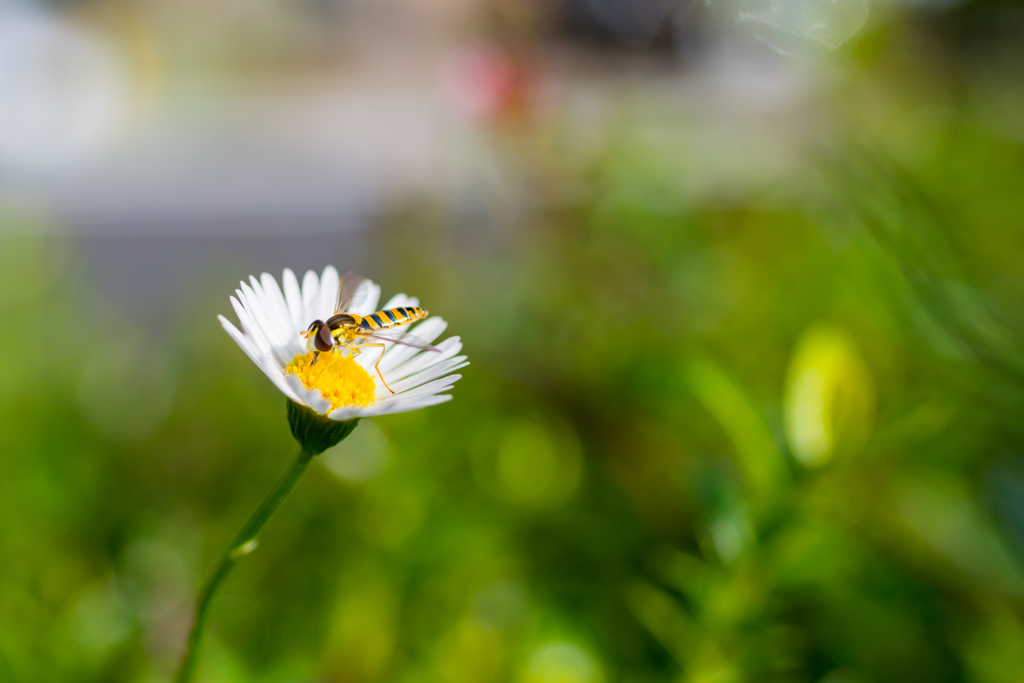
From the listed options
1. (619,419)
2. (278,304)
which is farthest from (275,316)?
(619,419)

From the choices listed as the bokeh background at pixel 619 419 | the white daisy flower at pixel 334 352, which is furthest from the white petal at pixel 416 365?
the bokeh background at pixel 619 419

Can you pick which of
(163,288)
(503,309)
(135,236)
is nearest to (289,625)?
(503,309)

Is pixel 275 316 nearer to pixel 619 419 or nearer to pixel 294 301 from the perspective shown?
pixel 294 301

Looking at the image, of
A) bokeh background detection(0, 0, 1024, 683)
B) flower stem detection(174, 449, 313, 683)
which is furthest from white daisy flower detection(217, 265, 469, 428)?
bokeh background detection(0, 0, 1024, 683)

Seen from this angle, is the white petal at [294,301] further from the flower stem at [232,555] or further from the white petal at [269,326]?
the flower stem at [232,555]

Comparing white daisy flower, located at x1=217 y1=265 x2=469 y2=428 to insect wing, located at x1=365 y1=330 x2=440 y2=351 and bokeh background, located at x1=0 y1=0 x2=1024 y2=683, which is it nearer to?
insect wing, located at x1=365 y1=330 x2=440 y2=351

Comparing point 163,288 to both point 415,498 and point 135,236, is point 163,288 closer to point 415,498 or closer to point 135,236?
point 135,236

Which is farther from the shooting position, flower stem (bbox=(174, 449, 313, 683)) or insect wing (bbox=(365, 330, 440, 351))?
insect wing (bbox=(365, 330, 440, 351))
